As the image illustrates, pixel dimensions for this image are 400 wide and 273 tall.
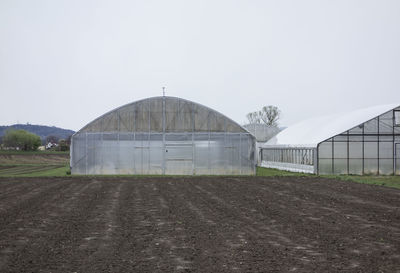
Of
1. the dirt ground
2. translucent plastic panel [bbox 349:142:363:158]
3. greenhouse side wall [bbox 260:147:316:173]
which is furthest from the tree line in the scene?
the dirt ground

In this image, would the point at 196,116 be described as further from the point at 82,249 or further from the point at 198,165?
the point at 82,249

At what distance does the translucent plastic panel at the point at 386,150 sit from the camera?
3622cm

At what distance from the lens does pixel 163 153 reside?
3750 cm

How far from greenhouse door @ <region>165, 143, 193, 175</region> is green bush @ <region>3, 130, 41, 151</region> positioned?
91.4 meters

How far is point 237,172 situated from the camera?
124 feet

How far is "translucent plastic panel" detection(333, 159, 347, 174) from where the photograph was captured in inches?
1420

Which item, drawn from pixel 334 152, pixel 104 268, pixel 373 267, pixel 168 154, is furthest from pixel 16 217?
pixel 334 152

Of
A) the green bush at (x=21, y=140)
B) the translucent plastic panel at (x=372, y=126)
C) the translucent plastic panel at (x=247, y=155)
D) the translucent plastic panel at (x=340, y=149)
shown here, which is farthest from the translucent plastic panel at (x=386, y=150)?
the green bush at (x=21, y=140)

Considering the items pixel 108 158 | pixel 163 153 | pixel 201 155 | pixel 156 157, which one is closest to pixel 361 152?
pixel 201 155

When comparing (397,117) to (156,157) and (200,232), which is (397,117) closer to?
(156,157)

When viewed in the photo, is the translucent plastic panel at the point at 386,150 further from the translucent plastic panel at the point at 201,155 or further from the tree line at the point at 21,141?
the tree line at the point at 21,141

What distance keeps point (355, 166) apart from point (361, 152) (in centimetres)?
120

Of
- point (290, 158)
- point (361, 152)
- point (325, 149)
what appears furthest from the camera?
point (290, 158)

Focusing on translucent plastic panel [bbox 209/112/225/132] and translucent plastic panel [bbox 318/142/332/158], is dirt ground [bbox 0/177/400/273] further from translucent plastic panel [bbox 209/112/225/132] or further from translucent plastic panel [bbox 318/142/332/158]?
translucent plastic panel [bbox 209/112/225/132]
